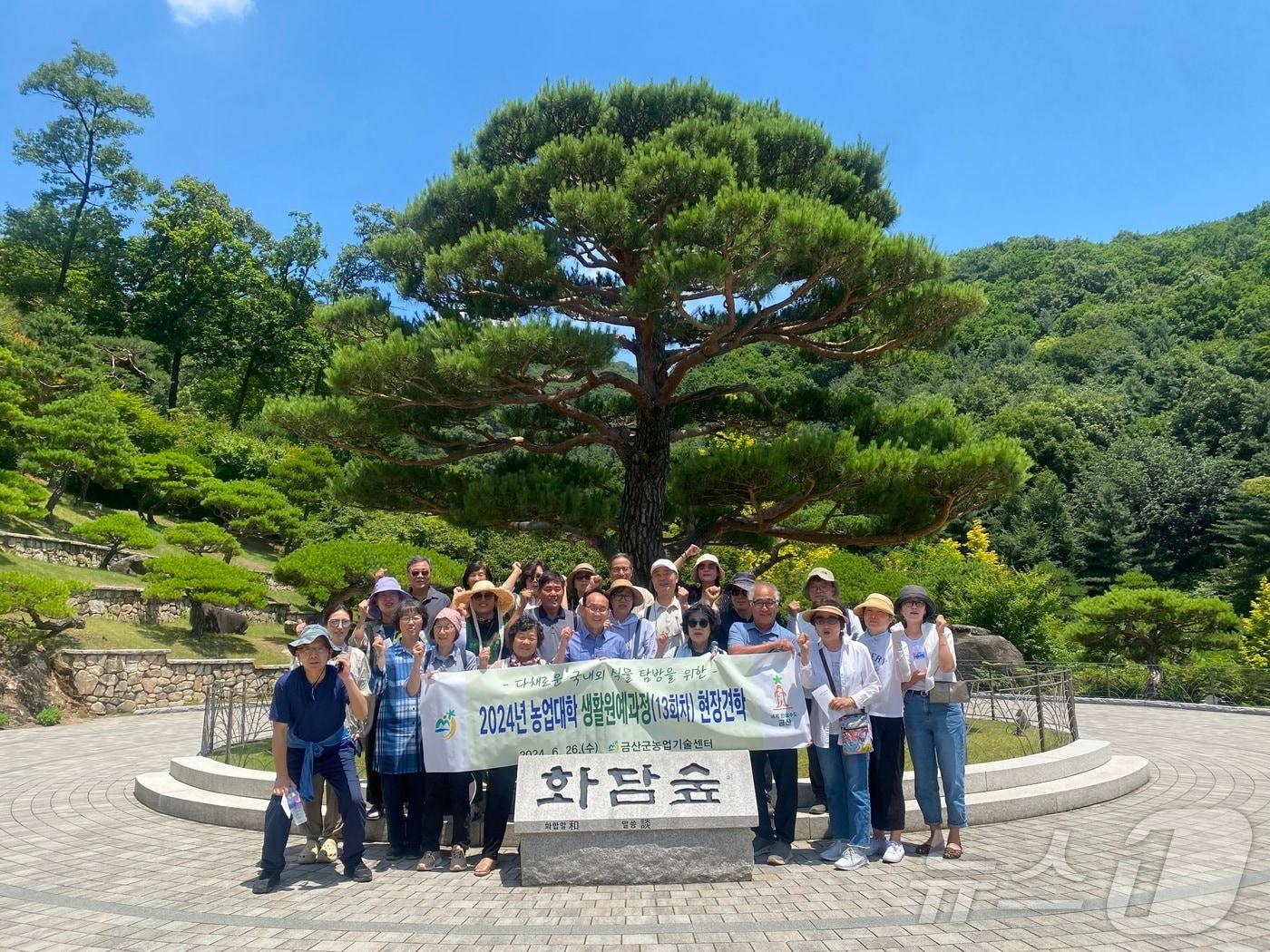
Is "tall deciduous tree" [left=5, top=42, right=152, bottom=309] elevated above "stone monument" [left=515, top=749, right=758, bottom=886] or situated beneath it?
elevated above

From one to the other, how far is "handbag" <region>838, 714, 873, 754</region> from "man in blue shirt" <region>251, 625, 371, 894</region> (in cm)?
287

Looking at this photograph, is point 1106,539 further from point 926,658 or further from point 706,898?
point 706,898

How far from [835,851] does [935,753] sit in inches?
34.7

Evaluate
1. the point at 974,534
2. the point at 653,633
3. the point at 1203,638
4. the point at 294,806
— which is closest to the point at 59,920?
the point at 294,806

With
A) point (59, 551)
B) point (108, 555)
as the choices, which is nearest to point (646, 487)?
point (108, 555)

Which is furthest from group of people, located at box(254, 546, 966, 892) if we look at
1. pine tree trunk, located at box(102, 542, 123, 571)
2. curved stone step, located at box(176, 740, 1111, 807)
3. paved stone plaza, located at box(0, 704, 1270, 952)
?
pine tree trunk, located at box(102, 542, 123, 571)

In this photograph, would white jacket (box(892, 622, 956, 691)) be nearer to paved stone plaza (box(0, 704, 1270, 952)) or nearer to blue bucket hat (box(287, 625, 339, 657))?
Answer: paved stone plaza (box(0, 704, 1270, 952))

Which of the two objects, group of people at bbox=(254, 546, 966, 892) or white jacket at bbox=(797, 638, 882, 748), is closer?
group of people at bbox=(254, 546, 966, 892)

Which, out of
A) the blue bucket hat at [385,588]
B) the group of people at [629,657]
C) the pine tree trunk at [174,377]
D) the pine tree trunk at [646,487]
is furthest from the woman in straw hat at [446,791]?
the pine tree trunk at [174,377]

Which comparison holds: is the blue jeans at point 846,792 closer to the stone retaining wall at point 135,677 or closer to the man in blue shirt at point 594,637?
the man in blue shirt at point 594,637

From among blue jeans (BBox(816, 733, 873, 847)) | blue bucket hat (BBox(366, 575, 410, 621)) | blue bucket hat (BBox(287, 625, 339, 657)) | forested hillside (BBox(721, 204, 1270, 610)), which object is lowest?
blue jeans (BBox(816, 733, 873, 847))

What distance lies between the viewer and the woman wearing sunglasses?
5219 mm

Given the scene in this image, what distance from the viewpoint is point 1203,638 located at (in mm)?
18141

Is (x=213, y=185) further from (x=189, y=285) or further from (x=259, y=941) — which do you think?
(x=259, y=941)
